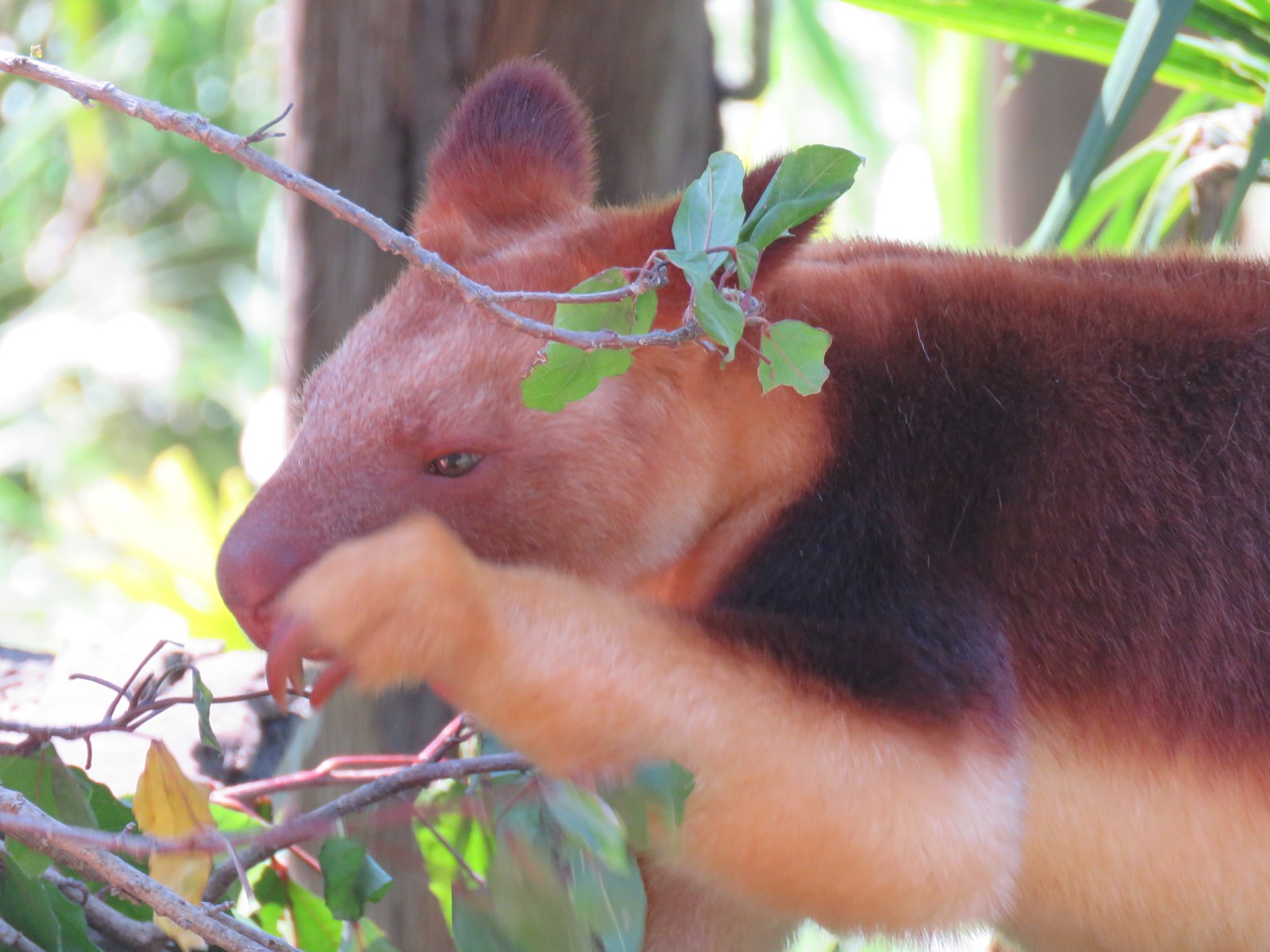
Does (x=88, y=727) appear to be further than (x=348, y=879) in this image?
No

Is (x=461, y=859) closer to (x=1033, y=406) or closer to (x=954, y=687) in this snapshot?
(x=954, y=687)

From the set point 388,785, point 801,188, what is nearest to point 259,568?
point 388,785

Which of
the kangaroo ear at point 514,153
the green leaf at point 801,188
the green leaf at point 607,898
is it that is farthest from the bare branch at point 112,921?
the green leaf at point 801,188

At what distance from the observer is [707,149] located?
2.81 metres

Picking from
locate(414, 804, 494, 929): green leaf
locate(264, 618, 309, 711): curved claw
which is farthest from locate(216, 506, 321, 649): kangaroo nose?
locate(414, 804, 494, 929): green leaf

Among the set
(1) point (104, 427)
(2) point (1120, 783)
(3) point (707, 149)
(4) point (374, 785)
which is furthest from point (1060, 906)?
(1) point (104, 427)

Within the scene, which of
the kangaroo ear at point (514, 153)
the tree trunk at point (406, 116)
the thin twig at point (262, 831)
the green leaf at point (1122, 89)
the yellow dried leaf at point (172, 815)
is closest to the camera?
the thin twig at point (262, 831)

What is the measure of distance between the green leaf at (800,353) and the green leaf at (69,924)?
3.22ft

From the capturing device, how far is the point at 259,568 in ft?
4.33

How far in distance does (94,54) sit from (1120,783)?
8.47 m

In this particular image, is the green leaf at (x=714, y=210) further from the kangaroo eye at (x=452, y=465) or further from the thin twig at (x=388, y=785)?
the thin twig at (x=388, y=785)

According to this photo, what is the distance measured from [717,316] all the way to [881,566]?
42cm

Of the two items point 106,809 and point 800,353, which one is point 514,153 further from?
point 106,809

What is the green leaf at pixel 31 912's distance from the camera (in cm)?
132
